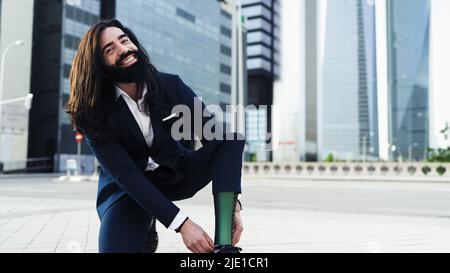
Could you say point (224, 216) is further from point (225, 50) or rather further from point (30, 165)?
point (225, 50)

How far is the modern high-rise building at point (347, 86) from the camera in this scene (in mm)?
69225

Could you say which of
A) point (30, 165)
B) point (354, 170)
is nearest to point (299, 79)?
point (30, 165)

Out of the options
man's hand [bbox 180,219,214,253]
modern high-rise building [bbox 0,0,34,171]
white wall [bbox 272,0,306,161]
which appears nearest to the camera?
man's hand [bbox 180,219,214,253]

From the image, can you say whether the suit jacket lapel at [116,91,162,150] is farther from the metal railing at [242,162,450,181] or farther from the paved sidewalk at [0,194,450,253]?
the metal railing at [242,162,450,181]

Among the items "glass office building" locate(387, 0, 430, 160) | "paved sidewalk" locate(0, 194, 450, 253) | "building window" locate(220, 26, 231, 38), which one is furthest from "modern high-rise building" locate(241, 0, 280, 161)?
"paved sidewalk" locate(0, 194, 450, 253)

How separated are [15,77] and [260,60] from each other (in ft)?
195

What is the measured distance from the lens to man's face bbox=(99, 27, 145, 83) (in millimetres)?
2455

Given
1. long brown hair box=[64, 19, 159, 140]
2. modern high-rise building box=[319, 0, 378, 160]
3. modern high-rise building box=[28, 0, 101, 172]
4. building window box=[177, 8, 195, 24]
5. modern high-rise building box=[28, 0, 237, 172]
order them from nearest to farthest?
long brown hair box=[64, 19, 159, 140], modern high-rise building box=[28, 0, 101, 172], modern high-rise building box=[28, 0, 237, 172], building window box=[177, 8, 195, 24], modern high-rise building box=[319, 0, 378, 160]

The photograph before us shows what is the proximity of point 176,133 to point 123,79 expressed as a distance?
49cm

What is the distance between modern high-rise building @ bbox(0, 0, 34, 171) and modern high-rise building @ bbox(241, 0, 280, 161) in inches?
2138

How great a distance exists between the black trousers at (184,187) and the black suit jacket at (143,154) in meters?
0.07

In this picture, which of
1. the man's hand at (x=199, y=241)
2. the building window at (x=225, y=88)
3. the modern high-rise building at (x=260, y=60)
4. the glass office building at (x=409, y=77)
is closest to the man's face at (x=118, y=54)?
the man's hand at (x=199, y=241)
